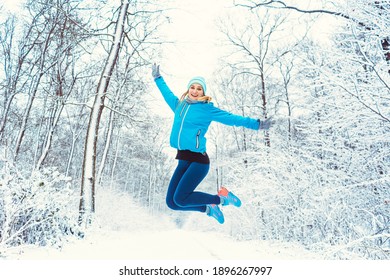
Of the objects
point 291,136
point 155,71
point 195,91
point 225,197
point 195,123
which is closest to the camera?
point 195,123

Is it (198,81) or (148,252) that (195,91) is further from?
(148,252)

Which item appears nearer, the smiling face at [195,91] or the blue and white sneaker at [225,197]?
the smiling face at [195,91]

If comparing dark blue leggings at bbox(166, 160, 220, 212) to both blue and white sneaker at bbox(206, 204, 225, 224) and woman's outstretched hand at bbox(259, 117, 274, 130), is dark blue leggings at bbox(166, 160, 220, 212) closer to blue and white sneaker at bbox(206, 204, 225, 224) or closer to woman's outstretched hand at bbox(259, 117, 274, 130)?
blue and white sneaker at bbox(206, 204, 225, 224)

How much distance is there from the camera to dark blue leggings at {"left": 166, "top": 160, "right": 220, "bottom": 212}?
2664 millimetres

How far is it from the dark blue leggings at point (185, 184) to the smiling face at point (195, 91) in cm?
69

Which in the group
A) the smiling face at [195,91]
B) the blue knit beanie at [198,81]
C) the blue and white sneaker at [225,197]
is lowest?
the blue and white sneaker at [225,197]

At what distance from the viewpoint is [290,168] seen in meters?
6.18

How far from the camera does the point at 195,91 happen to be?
109 inches

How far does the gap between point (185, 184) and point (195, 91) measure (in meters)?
0.97

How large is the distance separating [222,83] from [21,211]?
11.5 metres

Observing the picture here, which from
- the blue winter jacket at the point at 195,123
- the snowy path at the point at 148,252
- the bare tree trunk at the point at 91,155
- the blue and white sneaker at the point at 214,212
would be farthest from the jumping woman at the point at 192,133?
the bare tree trunk at the point at 91,155

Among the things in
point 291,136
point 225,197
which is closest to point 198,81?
point 225,197

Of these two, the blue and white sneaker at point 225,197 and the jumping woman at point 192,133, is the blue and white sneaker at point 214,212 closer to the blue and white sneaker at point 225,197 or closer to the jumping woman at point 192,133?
the blue and white sneaker at point 225,197

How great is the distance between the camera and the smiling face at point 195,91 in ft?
9.07
